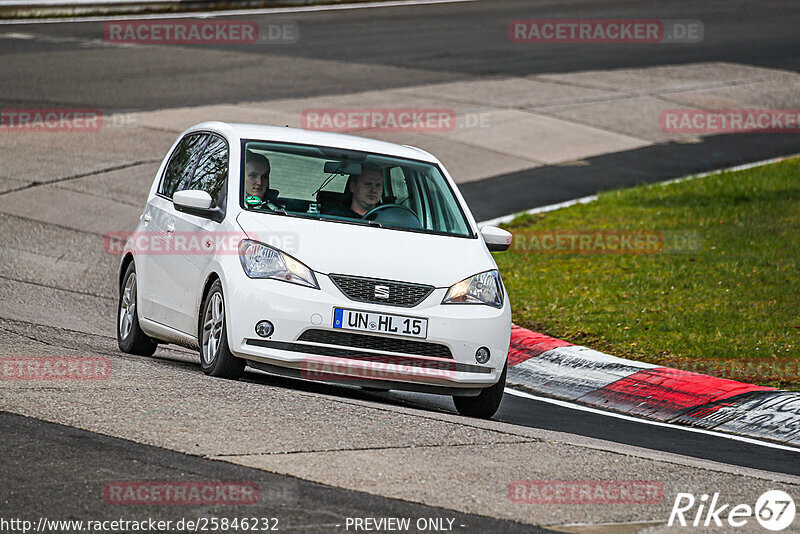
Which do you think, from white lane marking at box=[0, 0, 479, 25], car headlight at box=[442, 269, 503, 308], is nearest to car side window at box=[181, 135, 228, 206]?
car headlight at box=[442, 269, 503, 308]

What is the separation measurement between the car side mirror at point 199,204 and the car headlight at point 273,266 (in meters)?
0.52

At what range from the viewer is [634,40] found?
29.8m

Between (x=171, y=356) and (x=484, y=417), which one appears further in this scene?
(x=171, y=356)

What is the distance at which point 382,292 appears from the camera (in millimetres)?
7637

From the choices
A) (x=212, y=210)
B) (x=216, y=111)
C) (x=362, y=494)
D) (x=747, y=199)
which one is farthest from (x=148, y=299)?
(x=216, y=111)

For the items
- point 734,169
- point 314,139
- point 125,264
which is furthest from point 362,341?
point 734,169

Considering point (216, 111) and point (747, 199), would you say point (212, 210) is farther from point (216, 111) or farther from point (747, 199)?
point (216, 111)

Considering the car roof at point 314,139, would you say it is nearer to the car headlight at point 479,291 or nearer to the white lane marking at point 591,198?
the car headlight at point 479,291

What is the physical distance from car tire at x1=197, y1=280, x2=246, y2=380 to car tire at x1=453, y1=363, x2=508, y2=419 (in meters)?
1.52

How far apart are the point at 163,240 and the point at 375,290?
207 cm

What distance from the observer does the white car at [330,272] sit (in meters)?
7.61

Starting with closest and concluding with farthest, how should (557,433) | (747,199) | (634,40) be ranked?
(557,433) < (747,199) < (634,40)

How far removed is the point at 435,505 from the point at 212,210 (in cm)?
341

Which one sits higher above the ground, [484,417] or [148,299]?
[148,299]
